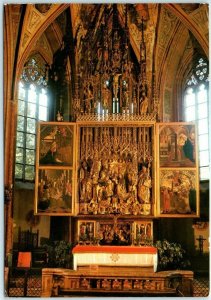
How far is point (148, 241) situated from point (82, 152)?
5.30 feet

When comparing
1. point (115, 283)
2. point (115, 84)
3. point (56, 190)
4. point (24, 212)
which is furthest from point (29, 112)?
point (115, 283)

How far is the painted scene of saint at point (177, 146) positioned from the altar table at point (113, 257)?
4.24 feet

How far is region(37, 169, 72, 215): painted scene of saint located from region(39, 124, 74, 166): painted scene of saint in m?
0.16

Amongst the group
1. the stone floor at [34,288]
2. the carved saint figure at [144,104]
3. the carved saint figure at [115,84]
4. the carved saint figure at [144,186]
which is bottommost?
the stone floor at [34,288]

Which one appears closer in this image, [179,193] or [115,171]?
[179,193]

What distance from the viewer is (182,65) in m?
7.93

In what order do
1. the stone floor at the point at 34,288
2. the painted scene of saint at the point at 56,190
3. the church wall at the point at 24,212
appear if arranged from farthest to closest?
the painted scene of saint at the point at 56,190 → the church wall at the point at 24,212 → the stone floor at the point at 34,288

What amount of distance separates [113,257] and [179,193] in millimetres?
1302

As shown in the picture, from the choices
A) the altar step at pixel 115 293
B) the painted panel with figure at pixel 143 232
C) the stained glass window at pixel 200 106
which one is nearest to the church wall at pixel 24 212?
the altar step at pixel 115 293

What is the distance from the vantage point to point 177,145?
755 centimetres

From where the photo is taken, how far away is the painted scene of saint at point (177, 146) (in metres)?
7.48

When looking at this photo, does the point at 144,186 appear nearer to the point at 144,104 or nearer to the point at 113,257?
the point at 113,257

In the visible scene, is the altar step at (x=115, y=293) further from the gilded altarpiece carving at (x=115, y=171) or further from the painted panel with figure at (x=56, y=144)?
the painted panel with figure at (x=56, y=144)

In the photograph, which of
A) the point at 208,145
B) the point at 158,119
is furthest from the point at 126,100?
the point at 208,145
